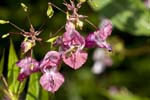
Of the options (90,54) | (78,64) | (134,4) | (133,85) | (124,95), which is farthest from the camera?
(90,54)

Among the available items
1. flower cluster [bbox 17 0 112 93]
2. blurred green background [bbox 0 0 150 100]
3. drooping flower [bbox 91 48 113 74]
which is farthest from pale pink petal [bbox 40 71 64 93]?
drooping flower [bbox 91 48 113 74]

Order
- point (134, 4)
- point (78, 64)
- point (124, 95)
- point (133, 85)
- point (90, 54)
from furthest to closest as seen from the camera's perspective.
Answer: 1. point (90, 54)
2. point (133, 85)
3. point (124, 95)
4. point (134, 4)
5. point (78, 64)

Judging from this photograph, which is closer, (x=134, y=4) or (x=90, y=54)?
(x=134, y=4)

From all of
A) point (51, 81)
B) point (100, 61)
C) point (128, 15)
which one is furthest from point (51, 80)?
point (100, 61)

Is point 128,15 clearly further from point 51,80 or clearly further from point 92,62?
point 92,62

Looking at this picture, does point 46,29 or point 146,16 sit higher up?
point 146,16

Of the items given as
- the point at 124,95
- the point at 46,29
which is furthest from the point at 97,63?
the point at 124,95

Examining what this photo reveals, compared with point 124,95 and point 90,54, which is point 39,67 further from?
point 90,54

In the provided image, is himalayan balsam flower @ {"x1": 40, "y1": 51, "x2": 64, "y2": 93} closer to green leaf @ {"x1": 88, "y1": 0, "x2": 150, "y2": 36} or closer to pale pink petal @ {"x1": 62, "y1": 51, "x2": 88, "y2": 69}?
pale pink petal @ {"x1": 62, "y1": 51, "x2": 88, "y2": 69}
